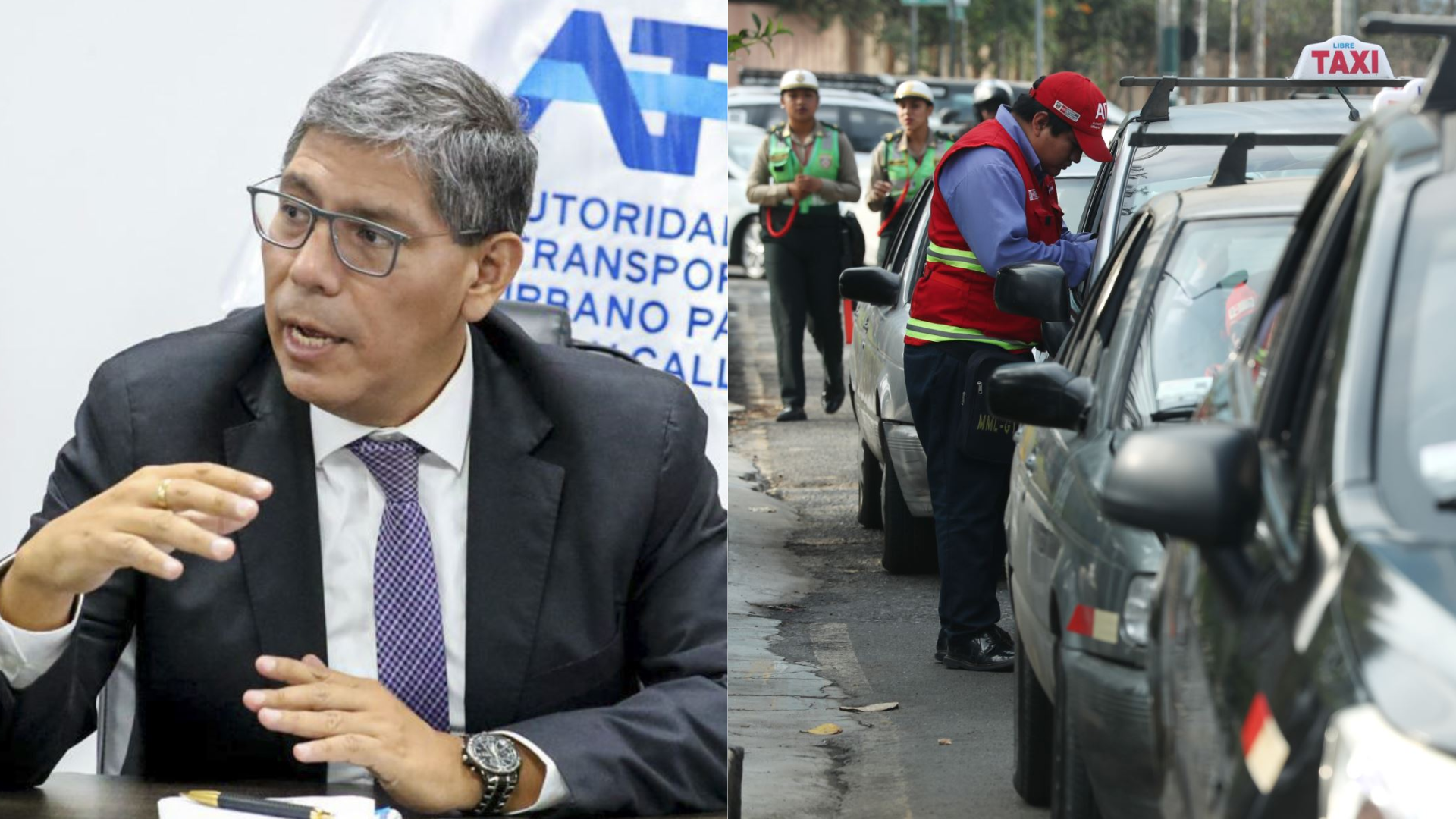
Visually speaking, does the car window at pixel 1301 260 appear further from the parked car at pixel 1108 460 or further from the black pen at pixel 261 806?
the black pen at pixel 261 806

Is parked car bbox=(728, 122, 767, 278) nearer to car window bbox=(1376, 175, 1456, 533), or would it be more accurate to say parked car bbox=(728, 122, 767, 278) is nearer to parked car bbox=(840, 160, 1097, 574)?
parked car bbox=(840, 160, 1097, 574)

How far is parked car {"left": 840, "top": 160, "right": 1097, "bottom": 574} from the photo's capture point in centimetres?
886

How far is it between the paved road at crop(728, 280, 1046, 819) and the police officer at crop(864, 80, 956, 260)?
2926mm

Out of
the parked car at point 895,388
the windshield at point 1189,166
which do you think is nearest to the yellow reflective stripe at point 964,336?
the windshield at point 1189,166

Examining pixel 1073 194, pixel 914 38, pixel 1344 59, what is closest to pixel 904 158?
pixel 1344 59

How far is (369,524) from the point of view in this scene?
3451 mm

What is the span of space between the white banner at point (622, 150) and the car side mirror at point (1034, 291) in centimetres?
232

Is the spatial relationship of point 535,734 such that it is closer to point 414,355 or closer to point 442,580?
point 442,580

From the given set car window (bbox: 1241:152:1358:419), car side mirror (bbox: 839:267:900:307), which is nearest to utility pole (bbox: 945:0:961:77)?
car side mirror (bbox: 839:267:900:307)

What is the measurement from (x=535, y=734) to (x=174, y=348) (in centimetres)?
84

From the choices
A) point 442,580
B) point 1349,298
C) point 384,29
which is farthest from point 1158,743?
point 384,29

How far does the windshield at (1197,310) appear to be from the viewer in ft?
16.6

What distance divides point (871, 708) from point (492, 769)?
13.3 feet

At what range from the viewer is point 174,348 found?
3506 millimetres
